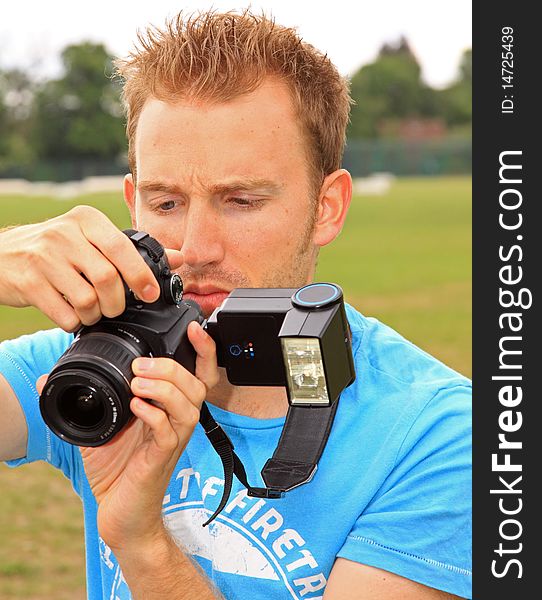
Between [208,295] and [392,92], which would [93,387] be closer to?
[208,295]

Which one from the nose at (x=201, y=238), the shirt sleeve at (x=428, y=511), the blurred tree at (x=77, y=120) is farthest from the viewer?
the blurred tree at (x=77, y=120)

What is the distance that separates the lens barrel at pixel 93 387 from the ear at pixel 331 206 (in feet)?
3.29

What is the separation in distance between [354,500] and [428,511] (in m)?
0.20

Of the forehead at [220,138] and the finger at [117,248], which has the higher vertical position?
the forehead at [220,138]

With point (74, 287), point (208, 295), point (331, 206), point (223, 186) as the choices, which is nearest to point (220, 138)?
point (223, 186)

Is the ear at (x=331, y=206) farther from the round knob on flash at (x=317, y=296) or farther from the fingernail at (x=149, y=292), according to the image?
the fingernail at (x=149, y=292)

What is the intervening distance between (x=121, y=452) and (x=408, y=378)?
852mm

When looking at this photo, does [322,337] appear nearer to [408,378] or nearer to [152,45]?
[408,378]

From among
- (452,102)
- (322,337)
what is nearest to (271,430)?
(322,337)

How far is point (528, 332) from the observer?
2.49m

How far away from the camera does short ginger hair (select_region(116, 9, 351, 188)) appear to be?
2.88 meters

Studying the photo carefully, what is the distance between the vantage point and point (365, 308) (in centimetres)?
1554

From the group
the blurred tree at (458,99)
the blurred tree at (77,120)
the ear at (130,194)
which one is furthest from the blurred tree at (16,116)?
the ear at (130,194)

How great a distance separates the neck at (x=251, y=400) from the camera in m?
2.83
